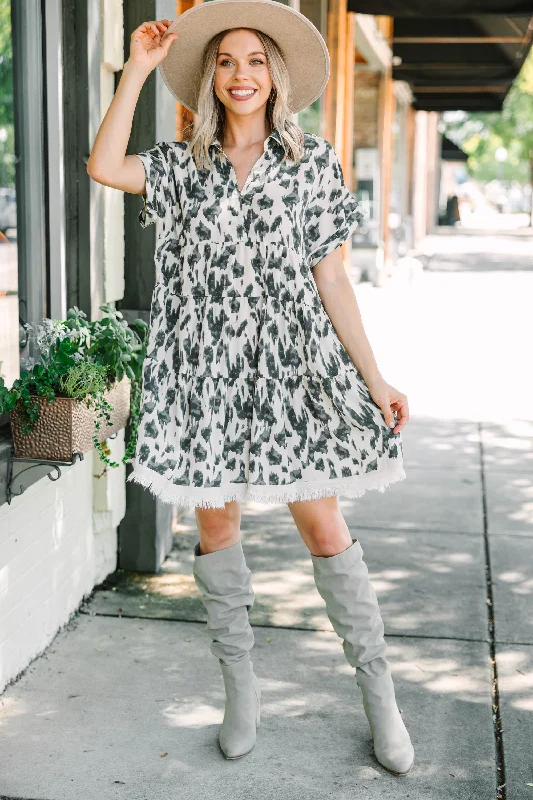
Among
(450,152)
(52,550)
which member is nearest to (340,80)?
(52,550)

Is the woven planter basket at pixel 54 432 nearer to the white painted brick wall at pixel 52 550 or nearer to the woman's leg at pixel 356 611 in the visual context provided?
the white painted brick wall at pixel 52 550

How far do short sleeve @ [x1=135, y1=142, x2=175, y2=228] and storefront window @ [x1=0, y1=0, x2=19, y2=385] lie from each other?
739mm

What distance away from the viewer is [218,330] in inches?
104

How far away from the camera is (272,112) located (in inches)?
106

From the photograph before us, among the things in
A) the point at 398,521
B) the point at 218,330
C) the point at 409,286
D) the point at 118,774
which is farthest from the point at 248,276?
the point at 409,286

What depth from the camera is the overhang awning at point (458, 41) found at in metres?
8.71

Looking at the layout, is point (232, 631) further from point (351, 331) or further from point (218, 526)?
point (351, 331)

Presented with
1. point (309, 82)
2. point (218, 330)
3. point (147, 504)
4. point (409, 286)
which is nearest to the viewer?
point (218, 330)

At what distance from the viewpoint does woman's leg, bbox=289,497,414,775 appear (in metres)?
2.77

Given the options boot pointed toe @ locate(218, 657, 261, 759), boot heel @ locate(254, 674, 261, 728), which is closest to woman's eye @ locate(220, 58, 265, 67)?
boot pointed toe @ locate(218, 657, 261, 759)

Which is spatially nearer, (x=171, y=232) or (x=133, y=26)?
(x=171, y=232)

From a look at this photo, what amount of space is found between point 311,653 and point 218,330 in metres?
1.43

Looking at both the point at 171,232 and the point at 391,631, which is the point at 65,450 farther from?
the point at 391,631

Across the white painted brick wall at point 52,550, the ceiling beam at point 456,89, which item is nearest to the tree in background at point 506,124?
the ceiling beam at point 456,89
